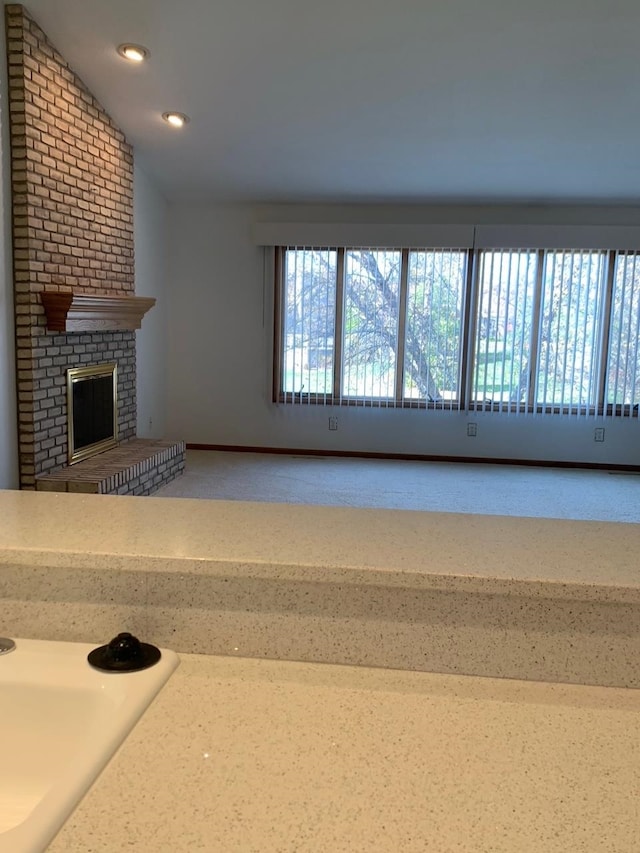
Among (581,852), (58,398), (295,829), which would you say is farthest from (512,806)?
(58,398)

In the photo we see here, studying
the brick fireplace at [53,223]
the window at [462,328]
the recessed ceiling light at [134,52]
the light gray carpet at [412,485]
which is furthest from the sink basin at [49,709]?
the window at [462,328]

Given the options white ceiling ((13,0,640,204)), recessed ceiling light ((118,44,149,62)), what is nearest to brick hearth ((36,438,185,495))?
white ceiling ((13,0,640,204))

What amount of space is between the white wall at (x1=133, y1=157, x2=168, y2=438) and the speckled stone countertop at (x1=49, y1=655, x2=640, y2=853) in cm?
546

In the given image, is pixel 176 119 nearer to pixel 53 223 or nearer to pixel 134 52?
pixel 134 52

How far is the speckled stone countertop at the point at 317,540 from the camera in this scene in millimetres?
939

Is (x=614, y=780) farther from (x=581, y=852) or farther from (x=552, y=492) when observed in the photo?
(x=552, y=492)

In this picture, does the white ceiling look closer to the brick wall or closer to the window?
the brick wall

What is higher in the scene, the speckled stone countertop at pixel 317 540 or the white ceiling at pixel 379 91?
the white ceiling at pixel 379 91

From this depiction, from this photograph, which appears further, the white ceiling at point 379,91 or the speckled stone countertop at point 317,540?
the white ceiling at point 379,91

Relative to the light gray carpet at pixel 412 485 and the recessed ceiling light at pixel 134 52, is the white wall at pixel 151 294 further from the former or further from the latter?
the recessed ceiling light at pixel 134 52

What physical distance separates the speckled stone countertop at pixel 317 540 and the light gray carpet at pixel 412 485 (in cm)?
348

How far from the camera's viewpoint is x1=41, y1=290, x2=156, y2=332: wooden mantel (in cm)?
437

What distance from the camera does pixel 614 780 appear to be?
28.6 inches

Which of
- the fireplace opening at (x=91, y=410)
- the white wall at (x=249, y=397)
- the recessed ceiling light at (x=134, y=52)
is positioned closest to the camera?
the recessed ceiling light at (x=134, y=52)
